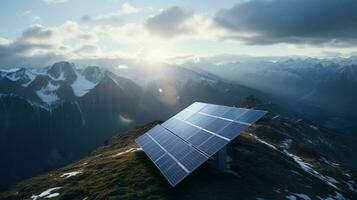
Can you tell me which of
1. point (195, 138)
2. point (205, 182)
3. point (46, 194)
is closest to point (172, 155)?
point (195, 138)

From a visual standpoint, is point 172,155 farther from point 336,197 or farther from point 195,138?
point 336,197

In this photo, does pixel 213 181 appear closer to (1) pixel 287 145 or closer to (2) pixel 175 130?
(2) pixel 175 130

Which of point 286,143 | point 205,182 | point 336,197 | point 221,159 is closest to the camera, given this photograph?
point 205,182

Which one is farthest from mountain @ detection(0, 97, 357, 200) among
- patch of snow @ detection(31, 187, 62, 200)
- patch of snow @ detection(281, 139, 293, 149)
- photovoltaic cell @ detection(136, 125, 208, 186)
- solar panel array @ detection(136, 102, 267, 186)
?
patch of snow @ detection(281, 139, 293, 149)

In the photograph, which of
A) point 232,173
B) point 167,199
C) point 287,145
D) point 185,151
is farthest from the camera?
point 287,145

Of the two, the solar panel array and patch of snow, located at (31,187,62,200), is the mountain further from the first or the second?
the solar panel array

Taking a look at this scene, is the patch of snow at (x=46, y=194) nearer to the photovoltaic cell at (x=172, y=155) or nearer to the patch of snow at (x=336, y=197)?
the photovoltaic cell at (x=172, y=155)

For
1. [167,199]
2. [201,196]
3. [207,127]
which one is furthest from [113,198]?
[207,127]

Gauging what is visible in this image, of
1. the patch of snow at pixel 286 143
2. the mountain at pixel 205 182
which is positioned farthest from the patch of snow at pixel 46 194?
the patch of snow at pixel 286 143
